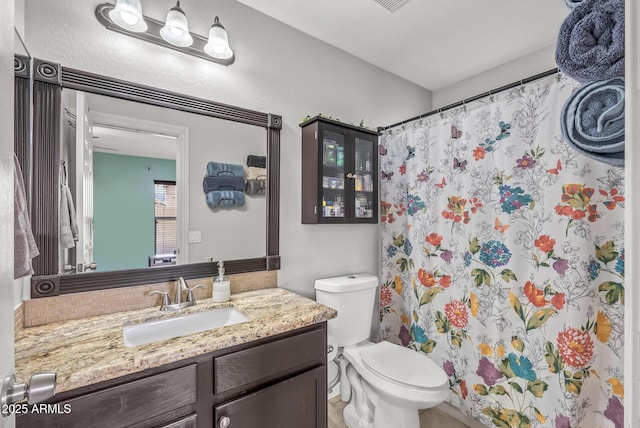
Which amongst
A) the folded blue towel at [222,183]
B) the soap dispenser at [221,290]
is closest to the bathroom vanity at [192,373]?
the soap dispenser at [221,290]

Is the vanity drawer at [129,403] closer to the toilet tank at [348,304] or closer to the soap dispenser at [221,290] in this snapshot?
the soap dispenser at [221,290]

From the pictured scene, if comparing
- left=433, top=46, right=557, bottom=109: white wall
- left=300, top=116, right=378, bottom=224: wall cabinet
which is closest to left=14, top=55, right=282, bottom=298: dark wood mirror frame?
left=300, top=116, right=378, bottom=224: wall cabinet

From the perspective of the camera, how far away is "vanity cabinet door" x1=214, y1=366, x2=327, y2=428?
1003mm

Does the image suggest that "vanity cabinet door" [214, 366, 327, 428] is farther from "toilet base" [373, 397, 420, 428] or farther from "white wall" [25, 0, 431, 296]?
"white wall" [25, 0, 431, 296]

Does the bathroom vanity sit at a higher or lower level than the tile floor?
higher

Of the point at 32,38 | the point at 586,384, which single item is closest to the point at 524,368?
the point at 586,384

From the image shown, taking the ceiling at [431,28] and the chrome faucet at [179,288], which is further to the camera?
the ceiling at [431,28]

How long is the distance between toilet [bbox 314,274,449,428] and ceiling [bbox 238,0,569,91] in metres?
1.60

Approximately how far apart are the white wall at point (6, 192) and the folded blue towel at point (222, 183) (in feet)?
3.05

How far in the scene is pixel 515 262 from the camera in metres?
1.42

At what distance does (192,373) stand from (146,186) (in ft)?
2.86

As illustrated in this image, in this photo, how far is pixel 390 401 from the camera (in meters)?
1.41

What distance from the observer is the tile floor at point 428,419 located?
1728 mm

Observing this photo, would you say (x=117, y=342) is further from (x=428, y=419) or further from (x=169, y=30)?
(x=428, y=419)
